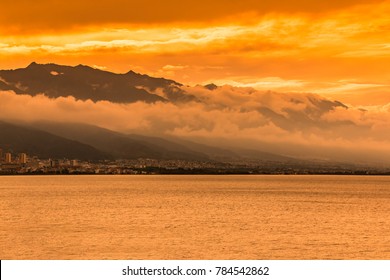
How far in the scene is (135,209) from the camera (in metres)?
124


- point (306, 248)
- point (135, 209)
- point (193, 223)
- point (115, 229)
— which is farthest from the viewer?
point (135, 209)

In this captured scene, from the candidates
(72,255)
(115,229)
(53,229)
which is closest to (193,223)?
(115,229)

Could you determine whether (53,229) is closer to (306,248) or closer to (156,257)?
(156,257)

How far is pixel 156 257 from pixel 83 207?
6790cm

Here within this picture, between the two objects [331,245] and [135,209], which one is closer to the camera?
[331,245]

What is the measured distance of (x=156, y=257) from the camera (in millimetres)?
63500
